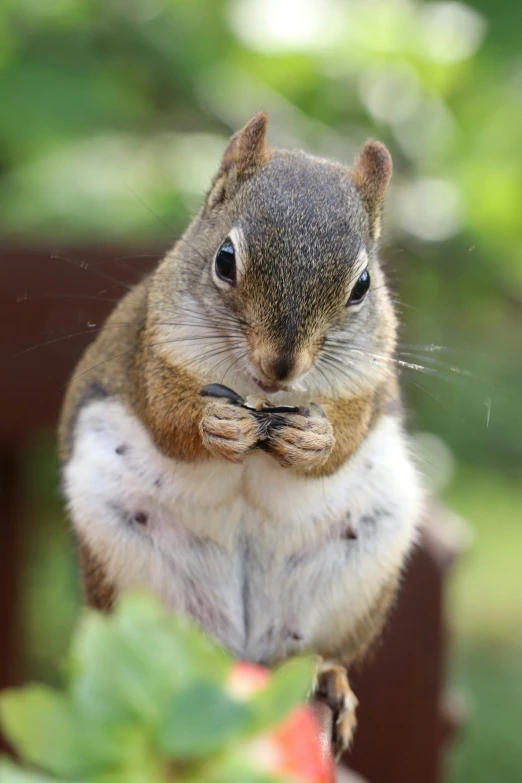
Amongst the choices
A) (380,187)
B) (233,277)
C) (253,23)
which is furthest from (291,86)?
(233,277)

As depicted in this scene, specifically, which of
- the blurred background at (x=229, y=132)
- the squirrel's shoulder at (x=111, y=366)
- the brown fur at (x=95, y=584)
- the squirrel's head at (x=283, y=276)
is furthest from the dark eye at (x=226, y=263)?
the blurred background at (x=229, y=132)

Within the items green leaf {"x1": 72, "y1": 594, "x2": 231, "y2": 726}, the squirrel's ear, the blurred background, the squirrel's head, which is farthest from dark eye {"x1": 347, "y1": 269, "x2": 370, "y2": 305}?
green leaf {"x1": 72, "y1": 594, "x2": 231, "y2": 726}

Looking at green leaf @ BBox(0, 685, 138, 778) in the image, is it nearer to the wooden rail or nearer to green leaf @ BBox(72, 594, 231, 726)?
green leaf @ BBox(72, 594, 231, 726)

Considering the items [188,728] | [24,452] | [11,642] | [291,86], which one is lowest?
[11,642]

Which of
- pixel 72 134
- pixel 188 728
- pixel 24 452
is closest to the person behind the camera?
pixel 188 728

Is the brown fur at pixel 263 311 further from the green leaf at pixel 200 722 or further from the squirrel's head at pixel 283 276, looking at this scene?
the green leaf at pixel 200 722

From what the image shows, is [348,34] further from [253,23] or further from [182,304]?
[182,304]
